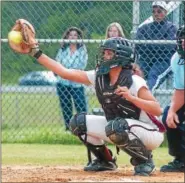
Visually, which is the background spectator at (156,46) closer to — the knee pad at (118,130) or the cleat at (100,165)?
the cleat at (100,165)

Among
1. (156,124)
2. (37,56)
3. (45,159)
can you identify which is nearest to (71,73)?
(37,56)

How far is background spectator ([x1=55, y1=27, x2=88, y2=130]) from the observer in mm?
11055

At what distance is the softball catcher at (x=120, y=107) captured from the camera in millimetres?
7402

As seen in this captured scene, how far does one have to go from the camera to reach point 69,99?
11.4 m

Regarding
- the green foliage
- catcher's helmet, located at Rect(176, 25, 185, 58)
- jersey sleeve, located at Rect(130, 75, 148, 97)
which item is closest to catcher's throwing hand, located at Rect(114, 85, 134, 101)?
jersey sleeve, located at Rect(130, 75, 148, 97)

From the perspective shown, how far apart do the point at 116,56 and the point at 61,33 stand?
480 cm

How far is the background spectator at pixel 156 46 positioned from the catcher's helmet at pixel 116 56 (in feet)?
9.95

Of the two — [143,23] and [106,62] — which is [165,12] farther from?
[106,62]

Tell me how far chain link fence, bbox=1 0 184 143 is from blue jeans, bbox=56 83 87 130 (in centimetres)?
24

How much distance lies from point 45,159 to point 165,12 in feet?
8.11

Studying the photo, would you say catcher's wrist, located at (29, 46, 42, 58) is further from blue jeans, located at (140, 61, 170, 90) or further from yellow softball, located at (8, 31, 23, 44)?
blue jeans, located at (140, 61, 170, 90)

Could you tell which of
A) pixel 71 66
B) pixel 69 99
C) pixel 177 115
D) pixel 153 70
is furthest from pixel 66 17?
pixel 177 115

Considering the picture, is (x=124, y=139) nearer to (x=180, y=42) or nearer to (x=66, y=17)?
(x=180, y=42)

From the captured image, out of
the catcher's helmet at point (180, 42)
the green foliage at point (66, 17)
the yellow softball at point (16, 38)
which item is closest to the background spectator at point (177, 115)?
the catcher's helmet at point (180, 42)
